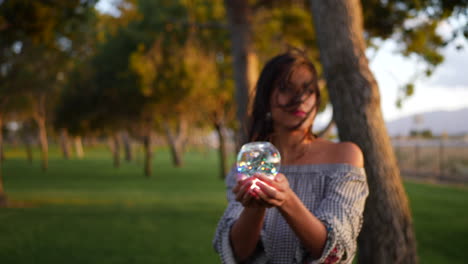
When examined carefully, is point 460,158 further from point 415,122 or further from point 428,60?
point 428,60

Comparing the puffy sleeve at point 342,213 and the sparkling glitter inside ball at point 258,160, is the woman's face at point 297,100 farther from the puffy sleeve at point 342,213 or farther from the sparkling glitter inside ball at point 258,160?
the sparkling glitter inside ball at point 258,160

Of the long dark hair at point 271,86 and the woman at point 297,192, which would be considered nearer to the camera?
the woman at point 297,192

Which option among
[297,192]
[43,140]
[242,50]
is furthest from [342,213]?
[43,140]

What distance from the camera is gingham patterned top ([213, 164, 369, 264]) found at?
6.68 feet

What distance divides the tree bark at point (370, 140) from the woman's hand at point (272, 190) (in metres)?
2.19

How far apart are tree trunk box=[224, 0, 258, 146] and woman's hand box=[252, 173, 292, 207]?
659 cm

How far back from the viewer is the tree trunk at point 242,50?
8.36 metres

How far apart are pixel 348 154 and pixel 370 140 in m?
1.54

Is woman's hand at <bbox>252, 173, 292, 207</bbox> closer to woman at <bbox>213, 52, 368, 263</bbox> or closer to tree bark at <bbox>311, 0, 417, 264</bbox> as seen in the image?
woman at <bbox>213, 52, 368, 263</bbox>

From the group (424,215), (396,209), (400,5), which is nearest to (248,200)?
(396,209)

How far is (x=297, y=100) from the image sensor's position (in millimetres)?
2297

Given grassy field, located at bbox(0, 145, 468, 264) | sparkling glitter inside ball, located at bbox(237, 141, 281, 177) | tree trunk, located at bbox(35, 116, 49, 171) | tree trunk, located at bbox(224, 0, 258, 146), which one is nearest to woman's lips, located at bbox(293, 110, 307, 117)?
sparkling glitter inside ball, located at bbox(237, 141, 281, 177)

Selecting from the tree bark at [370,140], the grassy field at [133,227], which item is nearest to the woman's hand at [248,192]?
the tree bark at [370,140]

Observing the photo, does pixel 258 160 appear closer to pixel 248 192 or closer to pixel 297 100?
pixel 248 192
